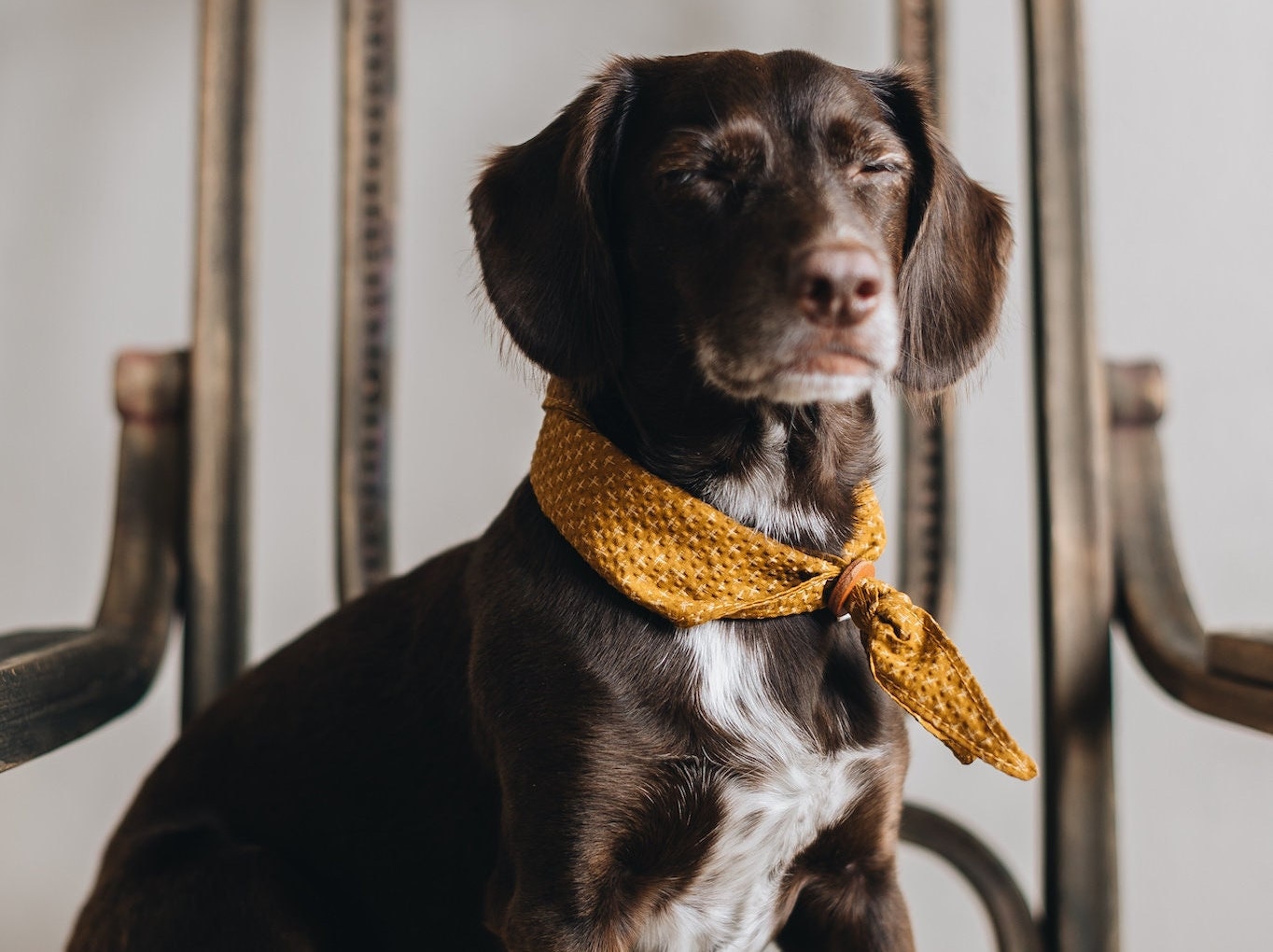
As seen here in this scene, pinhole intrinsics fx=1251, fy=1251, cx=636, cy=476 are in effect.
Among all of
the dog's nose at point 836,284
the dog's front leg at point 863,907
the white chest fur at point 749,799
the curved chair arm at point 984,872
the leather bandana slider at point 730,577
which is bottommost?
the curved chair arm at point 984,872

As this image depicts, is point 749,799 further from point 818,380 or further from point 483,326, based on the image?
point 483,326

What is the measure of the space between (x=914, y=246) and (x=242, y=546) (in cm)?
84

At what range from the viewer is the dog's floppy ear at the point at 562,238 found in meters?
0.95

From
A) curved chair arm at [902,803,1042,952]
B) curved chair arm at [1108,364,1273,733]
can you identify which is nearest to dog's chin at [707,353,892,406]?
curved chair arm at [1108,364,1273,733]

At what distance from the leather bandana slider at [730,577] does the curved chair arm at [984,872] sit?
405mm

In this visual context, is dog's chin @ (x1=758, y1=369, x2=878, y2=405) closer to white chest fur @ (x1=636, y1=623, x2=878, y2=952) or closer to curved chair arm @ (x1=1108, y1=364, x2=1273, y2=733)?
white chest fur @ (x1=636, y1=623, x2=878, y2=952)

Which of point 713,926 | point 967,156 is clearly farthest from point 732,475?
point 967,156

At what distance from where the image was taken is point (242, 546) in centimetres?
144

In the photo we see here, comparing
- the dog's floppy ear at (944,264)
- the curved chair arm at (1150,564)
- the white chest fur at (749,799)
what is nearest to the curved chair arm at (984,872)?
the curved chair arm at (1150,564)

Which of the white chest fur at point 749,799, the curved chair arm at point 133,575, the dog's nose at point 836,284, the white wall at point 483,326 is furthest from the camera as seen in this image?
the white wall at point 483,326

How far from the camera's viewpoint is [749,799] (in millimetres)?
942

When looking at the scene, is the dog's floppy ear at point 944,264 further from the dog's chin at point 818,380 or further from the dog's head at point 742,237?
the dog's chin at point 818,380

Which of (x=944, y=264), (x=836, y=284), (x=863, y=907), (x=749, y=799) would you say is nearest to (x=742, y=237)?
(x=836, y=284)

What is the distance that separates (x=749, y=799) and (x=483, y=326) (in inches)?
33.2
